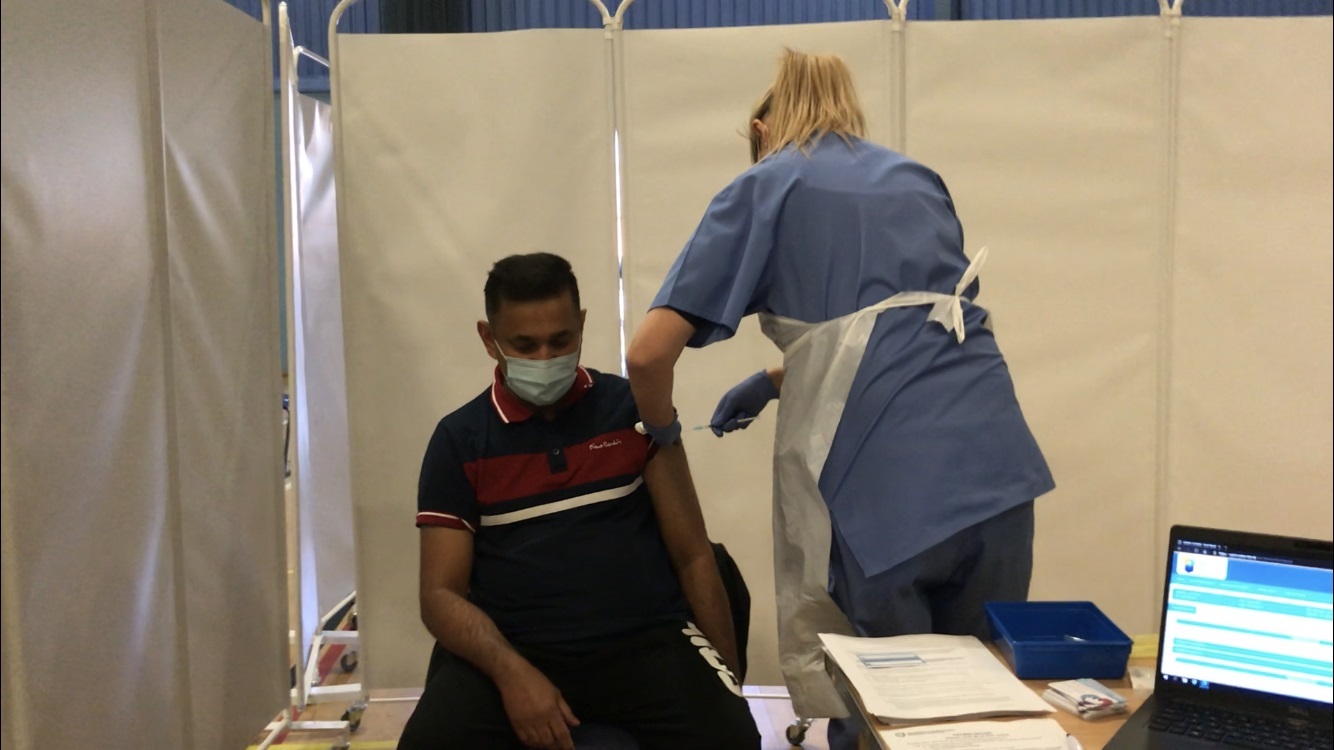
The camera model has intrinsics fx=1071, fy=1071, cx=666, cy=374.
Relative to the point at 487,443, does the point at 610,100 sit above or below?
above

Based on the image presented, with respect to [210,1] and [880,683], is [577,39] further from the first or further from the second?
[880,683]

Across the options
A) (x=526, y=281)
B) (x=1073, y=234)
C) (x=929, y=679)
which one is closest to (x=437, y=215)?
(x=526, y=281)

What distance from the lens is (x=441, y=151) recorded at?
8.07 feet

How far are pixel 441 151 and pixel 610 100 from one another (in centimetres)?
41

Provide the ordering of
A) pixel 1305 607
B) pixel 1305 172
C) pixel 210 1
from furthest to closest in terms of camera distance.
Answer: pixel 1305 172 < pixel 210 1 < pixel 1305 607

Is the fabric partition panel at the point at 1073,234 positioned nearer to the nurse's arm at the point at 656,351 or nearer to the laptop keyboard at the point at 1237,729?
the nurse's arm at the point at 656,351

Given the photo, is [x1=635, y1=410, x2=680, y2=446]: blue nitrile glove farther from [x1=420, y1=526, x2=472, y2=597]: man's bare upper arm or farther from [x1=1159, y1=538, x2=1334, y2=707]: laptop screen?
[x1=1159, y1=538, x2=1334, y2=707]: laptop screen

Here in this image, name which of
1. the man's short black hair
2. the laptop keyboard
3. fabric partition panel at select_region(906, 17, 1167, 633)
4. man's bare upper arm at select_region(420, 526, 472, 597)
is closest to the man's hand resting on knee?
man's bare upper arm at select_region(420, 526, 472, 597)

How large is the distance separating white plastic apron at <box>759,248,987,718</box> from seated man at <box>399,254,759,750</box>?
0.38 ft

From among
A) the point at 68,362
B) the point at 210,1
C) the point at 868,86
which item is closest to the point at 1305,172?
the point at 868,86

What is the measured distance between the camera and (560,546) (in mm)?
1689

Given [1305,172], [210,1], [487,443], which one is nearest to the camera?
[487,443]

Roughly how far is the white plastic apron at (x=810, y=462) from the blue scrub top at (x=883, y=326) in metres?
0.02

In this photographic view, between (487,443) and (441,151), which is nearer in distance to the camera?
(487,443)
